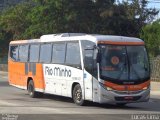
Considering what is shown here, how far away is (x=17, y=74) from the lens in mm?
25750

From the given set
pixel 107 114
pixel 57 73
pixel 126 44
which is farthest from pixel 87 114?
pixel 57 73

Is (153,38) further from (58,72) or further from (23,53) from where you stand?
(58,72)

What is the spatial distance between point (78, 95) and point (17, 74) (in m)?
7.11

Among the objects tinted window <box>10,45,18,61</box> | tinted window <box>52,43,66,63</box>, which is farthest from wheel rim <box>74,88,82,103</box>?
tinted window <box>10,45,18,61</box>

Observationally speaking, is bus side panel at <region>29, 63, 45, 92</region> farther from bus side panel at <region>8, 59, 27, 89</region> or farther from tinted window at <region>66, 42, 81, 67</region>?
tinted window at <region>66, 42, 81, 67</region>

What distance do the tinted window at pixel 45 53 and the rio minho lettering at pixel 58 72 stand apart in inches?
15.9

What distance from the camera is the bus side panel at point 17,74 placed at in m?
24.9

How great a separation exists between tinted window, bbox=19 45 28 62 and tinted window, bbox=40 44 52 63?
6.24ft

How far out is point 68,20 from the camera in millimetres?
43156

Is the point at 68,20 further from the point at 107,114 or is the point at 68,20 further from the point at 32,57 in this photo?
the point at 107,114

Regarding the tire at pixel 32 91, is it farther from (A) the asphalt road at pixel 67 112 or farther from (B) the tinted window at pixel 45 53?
(A) the asphalt road at pixel 67 112

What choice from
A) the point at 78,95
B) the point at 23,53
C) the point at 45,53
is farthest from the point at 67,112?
the point at 23,53

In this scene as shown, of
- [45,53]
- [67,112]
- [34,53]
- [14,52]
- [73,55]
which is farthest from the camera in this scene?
[14,52]

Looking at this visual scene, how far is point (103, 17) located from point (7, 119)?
30740 millimetres
